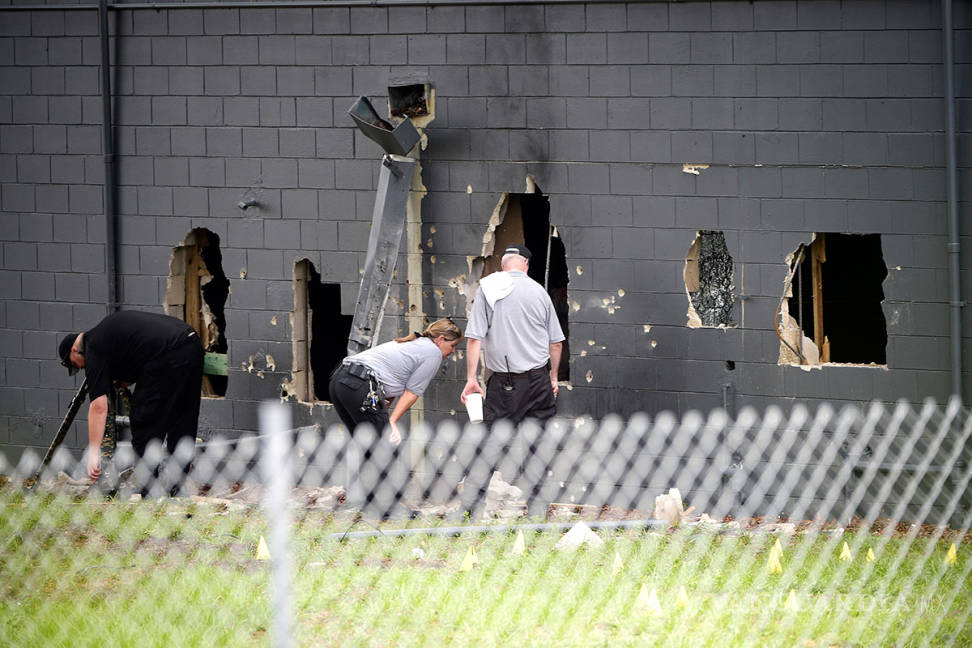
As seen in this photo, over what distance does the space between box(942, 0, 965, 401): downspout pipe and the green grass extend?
1307 mm

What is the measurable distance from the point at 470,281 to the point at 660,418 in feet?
5.88

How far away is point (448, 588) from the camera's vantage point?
6.25m

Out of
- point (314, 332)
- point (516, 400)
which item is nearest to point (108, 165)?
point (314, 332)

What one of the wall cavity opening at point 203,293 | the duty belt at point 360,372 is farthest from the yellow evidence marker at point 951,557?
the wall cavity opening at point 203,293

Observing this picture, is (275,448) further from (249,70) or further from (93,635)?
(249,70)

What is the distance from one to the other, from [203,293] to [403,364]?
2722 mm

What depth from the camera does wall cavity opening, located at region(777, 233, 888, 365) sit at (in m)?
8.79

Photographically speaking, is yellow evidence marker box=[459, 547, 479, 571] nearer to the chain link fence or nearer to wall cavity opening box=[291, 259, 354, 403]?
the chain link fence

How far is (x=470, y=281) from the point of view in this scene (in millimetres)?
9367

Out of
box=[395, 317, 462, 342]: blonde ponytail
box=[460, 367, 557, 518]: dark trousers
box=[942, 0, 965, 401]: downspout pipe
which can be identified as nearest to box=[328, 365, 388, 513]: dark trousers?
box=[395, 317, 462, 342]: blonde ponytail

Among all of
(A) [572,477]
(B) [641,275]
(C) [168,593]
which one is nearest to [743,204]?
(B) [641,275]

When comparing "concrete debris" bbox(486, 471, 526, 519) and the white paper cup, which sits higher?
the white paper cup

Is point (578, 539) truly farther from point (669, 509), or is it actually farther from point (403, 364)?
point (403, 364)

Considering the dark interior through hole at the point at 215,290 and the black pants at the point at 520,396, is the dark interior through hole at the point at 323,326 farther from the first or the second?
the black pants at the point at 520,396
